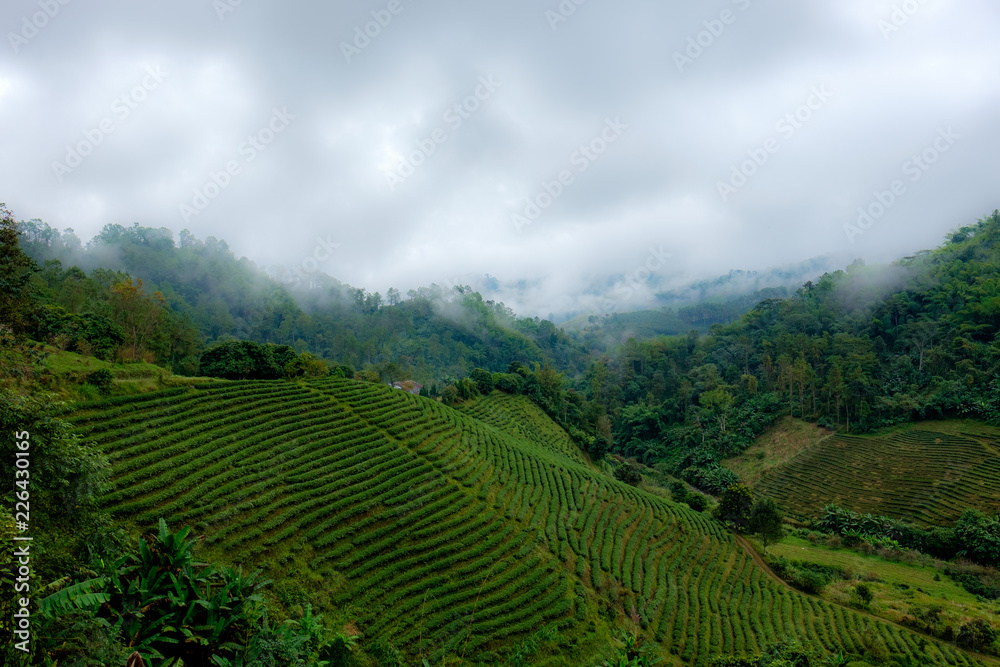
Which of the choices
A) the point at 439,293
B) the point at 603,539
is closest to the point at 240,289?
the point at 439,293

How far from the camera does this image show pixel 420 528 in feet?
62.6

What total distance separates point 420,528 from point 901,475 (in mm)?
45724

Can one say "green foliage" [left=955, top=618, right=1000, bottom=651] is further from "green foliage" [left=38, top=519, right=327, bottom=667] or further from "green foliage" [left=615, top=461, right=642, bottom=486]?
"green foliage" [left=38, top=519, right=327, bottom=667]

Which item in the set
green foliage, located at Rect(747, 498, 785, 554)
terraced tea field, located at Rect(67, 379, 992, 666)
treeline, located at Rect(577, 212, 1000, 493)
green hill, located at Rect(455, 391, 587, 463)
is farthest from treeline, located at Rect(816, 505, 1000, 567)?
green hill, located at Rect(455, 391, 587, 463)

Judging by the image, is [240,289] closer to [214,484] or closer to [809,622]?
[214,484]

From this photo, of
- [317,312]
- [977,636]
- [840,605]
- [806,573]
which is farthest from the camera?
[317,312]

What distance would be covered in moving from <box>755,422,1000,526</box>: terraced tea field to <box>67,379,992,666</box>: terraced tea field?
20176 millimetres

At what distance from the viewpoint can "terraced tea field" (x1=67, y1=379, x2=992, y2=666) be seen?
15.8 m

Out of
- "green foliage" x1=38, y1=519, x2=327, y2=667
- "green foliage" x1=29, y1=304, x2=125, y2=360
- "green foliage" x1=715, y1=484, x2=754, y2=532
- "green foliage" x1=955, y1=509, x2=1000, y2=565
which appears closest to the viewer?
"green foliage" x1=38, y1=519, x2=327, y2=667

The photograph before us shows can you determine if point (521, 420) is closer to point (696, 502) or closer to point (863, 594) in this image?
point (696, 502)

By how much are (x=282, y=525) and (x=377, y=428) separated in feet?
27.8

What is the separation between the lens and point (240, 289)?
104 m

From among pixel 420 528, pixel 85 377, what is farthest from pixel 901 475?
pixel 85 377

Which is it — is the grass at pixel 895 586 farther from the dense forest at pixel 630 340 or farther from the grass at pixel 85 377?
the grass at pixel 85 377
